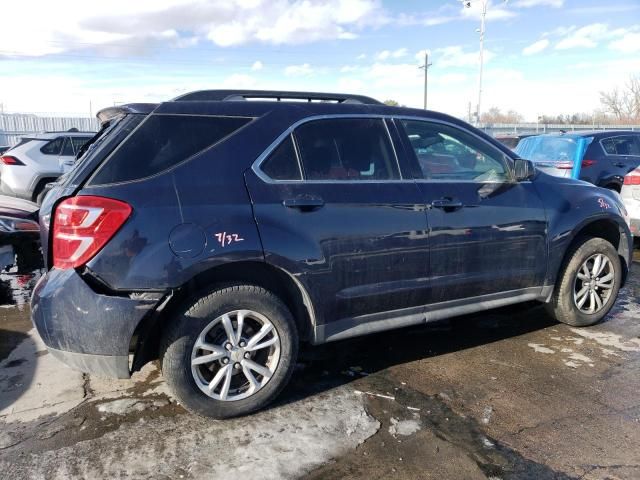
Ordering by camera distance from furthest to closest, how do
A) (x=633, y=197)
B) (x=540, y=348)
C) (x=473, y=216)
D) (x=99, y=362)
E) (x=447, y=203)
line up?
(x=633, y=197) < (x=540, y=348) < (x=473, y=216) < (x=447, y=203) < (x=99, y=362)

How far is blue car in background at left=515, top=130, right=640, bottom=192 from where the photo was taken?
31.0 feet

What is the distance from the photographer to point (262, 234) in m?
2.98

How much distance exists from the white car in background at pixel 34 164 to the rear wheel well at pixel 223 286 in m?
8.78

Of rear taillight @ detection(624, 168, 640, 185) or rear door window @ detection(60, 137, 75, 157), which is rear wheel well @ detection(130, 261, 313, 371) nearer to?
rear taillight @ detection(624, 168, 640, 185)

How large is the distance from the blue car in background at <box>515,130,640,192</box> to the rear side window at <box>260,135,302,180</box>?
24.8ft

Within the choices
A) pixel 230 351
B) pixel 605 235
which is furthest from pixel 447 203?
pixel 605 235

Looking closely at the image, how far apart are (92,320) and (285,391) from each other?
4.41ft

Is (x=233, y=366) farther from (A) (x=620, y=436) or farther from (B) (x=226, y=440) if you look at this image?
(A) (x=620, y=436)

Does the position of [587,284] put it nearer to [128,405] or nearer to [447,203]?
[447,203]

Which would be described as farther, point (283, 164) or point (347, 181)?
point (347, 181)

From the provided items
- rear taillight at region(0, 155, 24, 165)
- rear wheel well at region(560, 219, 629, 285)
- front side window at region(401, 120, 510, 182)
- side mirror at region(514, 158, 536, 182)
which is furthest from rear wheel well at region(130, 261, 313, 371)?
rear taillight at region(0, 155, 24, 165)

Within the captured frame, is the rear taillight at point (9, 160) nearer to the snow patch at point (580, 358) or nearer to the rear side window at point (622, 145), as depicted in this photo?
the snow patch at point (580, 358)

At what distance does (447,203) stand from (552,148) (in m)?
7.37

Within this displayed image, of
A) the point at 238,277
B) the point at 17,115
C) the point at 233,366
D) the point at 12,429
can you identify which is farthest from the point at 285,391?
the point at 17,115
